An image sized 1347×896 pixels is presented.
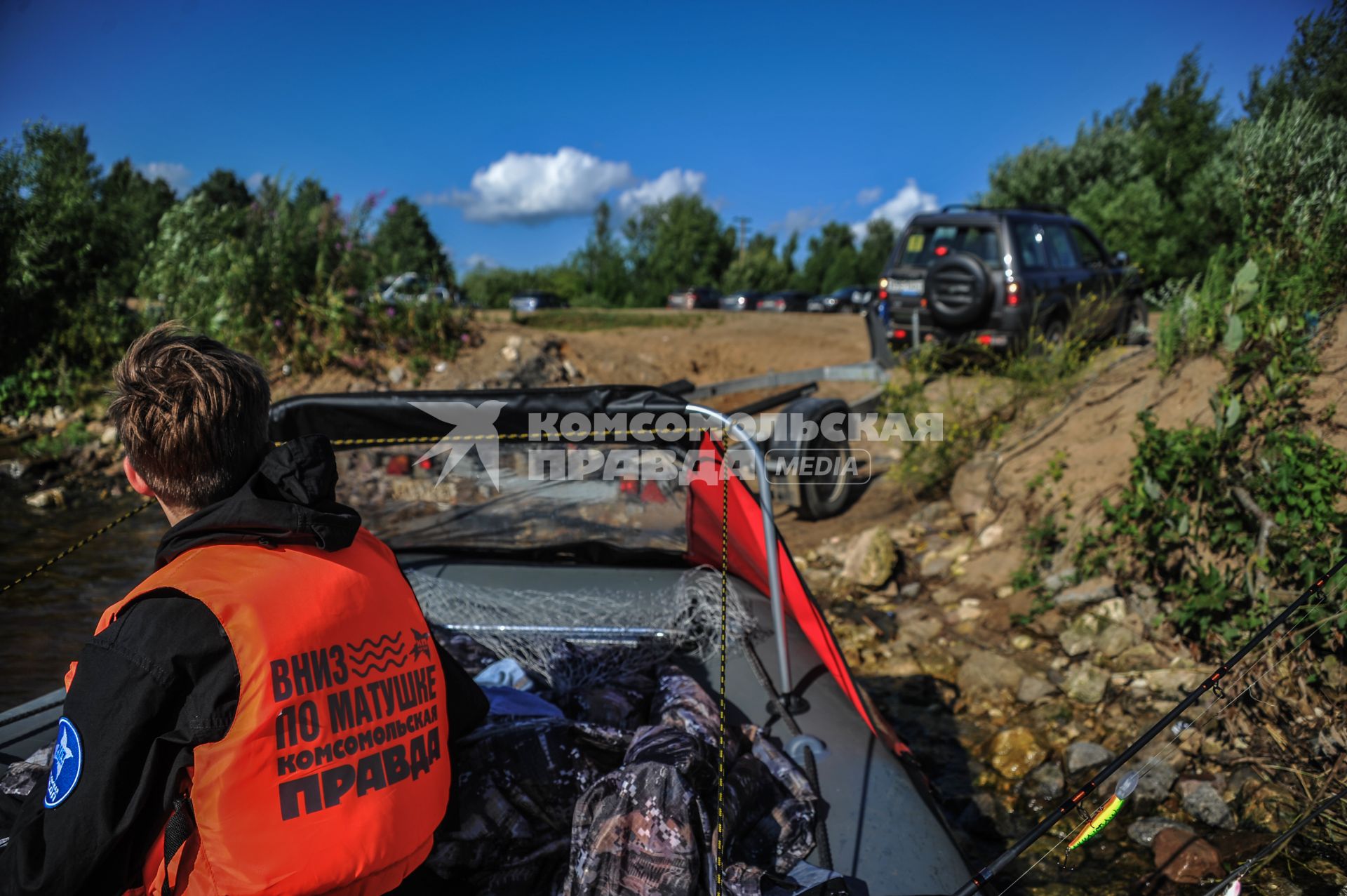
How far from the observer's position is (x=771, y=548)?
3.22 meters

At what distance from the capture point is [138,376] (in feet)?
5.70

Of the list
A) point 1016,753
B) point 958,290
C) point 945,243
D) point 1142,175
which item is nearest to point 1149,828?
point 1016,753

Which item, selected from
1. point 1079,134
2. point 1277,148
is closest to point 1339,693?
point 1277,148

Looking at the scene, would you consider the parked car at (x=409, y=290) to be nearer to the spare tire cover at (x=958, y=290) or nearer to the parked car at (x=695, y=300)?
the spare tire cover at (x=958, y=290)

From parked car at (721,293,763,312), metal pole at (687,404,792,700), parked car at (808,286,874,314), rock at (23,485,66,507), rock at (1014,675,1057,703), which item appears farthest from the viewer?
parked car at (721,293,763,312)

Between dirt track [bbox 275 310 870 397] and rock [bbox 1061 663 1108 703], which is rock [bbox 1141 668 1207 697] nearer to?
rock [bbox 1061 663 1108 703]

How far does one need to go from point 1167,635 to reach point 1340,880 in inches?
71.2

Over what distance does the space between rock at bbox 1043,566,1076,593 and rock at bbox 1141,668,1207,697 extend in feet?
3.15

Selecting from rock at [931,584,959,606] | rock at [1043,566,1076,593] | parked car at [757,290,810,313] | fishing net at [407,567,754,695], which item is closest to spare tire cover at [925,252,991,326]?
rock at [931,584,959,606]

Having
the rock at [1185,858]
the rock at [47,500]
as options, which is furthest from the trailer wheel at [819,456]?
the rock at [47,500]

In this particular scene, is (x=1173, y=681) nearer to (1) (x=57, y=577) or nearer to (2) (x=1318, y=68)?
(2) (x=1318, y=68)

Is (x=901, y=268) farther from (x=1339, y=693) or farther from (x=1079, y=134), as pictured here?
(x=1079, y=134)

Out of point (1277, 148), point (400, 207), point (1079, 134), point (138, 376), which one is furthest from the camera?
point (400, 207)

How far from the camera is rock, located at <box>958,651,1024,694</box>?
4.84 meters
